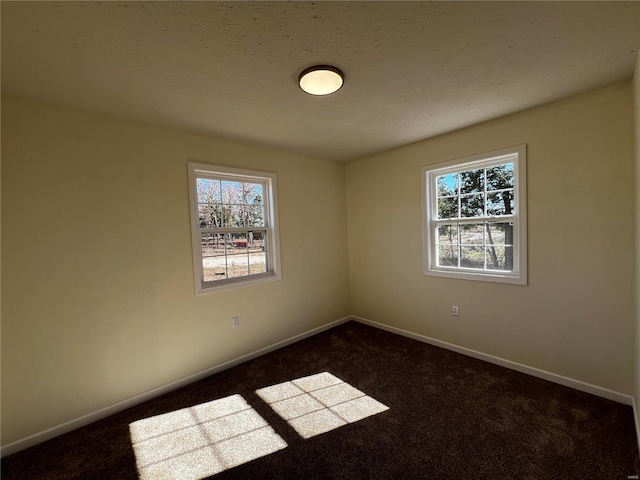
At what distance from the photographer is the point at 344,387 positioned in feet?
8.09

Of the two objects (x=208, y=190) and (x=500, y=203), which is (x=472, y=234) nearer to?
(x=500, y=203)

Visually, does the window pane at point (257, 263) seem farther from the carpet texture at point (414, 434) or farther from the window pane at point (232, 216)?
the carpet texture at point (414, 434)

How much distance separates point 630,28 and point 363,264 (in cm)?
310

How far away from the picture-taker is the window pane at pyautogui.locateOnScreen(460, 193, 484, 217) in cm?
287

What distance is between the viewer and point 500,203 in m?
2.72

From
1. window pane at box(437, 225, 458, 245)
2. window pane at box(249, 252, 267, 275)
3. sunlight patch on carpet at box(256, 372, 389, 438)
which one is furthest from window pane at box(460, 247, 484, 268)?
window pane at box(249, 252, 267, 275)

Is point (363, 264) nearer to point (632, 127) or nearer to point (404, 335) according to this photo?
point (404, 335)

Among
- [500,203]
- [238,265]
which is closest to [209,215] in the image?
[238,265]

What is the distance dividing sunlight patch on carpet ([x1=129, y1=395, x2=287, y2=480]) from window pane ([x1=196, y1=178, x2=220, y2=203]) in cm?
190

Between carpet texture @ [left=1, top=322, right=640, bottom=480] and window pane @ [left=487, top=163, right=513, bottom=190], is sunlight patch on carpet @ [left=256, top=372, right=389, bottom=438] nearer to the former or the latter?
carpet texture @ [left=1, top=322, right=640, bottom=480]

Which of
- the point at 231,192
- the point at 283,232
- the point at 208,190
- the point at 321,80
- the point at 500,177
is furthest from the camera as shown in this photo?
the point at 283,232

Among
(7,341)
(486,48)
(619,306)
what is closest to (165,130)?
(7,341)

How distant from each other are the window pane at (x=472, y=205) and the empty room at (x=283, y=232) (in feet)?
0.07

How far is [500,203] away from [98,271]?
3640 mm
